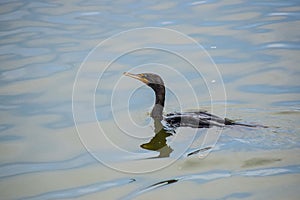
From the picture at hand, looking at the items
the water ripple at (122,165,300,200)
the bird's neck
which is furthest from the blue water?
the bird's neck

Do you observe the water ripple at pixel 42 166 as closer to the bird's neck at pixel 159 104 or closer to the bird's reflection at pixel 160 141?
the bird's reflection at pixel 160 141

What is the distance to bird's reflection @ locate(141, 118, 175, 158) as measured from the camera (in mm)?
6468

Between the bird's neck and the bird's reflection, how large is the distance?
63 millimetres

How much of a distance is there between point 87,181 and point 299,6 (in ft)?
23.5

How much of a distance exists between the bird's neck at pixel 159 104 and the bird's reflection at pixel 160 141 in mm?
63

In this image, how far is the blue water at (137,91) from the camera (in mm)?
5836

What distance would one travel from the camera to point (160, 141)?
22.2 ft

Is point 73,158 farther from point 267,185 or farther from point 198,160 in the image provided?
point 267,185

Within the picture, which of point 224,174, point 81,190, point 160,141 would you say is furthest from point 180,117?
point 81,190

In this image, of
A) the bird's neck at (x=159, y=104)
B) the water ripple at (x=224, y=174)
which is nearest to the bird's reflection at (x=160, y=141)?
the bird's neck at (x=159, y=104)

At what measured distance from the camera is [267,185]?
5555 mm

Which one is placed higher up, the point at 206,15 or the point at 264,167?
the point at 206,15

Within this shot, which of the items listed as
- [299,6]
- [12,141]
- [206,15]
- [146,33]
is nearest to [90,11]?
[146,33]

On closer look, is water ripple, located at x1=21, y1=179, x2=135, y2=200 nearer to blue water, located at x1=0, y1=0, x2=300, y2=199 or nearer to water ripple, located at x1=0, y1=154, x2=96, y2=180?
blue water, located at x1=0, y1=0, x2=300, y2=199
